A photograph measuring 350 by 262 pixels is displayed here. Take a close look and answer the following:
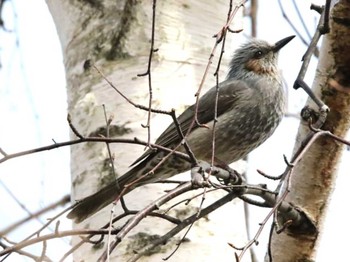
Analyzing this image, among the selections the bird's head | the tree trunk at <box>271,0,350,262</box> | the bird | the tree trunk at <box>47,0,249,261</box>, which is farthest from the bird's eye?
the tree trunk at <box>271,0,350,262</box>

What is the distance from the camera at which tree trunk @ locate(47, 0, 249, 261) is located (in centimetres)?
404

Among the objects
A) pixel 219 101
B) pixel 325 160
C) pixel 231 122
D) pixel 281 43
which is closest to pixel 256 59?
pixel 281 43

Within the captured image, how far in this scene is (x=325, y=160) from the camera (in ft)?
13.0

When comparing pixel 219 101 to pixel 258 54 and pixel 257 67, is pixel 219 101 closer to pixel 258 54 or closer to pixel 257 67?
pixel 257 67

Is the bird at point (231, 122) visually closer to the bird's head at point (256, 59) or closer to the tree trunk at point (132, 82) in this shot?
the bird's head at point (256, 59)

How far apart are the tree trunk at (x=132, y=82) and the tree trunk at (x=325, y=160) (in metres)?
0.32

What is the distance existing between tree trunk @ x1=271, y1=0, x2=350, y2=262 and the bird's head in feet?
6.47

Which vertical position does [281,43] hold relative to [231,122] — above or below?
above

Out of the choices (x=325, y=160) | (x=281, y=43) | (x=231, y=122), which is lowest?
(x=231, y=122)

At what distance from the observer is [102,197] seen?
409cm

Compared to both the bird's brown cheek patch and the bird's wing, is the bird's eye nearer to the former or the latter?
the bird's brown cheek patch

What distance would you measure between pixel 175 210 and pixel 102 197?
14.1 inches

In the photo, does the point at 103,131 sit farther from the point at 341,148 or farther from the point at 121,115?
the point at 341,148

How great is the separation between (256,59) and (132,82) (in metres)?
1.97
